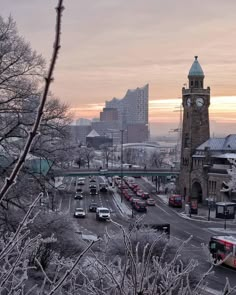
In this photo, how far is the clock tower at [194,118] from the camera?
A: 60.4 metres

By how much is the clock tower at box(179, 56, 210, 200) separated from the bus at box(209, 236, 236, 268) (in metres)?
31.5

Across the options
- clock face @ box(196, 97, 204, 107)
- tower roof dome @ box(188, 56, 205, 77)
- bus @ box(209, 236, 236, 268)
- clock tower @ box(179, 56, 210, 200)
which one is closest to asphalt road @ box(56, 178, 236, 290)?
bus @ box(209, 236, 236, 268)

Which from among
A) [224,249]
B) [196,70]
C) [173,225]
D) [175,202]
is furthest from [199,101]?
[224,249]

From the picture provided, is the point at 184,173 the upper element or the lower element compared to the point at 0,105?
lower

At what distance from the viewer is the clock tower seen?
60375mm

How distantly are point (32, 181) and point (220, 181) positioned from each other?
39.6 metres

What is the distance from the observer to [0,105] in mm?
17344

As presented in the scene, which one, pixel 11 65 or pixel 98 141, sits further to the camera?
pixel 98 141

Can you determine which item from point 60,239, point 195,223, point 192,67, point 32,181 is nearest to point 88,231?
point 195,223

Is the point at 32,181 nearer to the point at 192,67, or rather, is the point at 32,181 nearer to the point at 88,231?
the point at 88,231

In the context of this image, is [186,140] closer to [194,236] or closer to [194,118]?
[194,118]

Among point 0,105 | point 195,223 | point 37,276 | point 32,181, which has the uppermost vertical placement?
point 0,105

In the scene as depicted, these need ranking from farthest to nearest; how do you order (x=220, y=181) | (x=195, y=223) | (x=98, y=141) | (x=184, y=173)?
1. (x=98, y=141)
2. (x=184, y=173)
3. (x=220, y=181)
4. (x=195, y=223)

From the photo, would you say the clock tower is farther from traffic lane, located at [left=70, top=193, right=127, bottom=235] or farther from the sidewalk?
traffic lane, located at [left=70, top=193, right=127, bottom=235]
